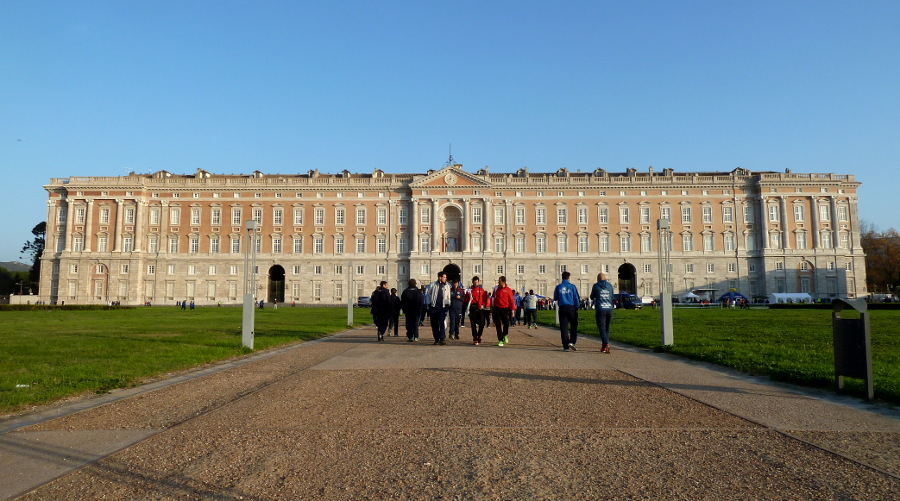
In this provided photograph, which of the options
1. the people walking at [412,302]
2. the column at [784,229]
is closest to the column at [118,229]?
the people walking at [412,302]

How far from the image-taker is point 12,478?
164 inches

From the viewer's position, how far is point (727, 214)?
71.9 m

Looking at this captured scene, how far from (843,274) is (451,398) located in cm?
7849

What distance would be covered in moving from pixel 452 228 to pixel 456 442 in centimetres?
6852

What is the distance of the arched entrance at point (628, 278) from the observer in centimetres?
7131

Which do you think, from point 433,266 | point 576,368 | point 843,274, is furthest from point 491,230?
point 576,368

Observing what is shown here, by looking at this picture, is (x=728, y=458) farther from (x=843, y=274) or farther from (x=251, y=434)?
(x=843, y=274)

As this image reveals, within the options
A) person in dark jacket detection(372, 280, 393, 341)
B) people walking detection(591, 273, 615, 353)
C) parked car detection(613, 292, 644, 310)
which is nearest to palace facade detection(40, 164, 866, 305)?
parked car detection(613, 292, 644, 310)

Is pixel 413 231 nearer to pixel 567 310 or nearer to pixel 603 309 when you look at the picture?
pixel 567 310

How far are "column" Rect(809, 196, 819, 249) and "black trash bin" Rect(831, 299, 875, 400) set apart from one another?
7409cm

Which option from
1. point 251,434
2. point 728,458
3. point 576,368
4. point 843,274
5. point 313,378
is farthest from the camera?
point 843,274

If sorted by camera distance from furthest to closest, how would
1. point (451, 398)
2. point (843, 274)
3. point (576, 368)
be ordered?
point (843, 274) < point (576, 368) < point (451, 398)

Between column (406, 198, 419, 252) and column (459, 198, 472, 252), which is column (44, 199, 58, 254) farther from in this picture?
column (459, 198, 472, 252)

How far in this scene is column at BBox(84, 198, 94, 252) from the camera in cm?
7194
